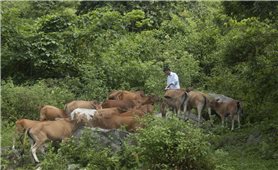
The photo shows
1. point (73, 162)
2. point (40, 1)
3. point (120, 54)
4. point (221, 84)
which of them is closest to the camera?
point (73, 162)

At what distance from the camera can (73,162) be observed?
1096 cm

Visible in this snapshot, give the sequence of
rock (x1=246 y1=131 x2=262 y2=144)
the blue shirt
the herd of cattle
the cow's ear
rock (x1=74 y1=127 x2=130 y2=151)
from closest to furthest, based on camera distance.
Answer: rock (x1=74 y1=127 x2=130 y2=151)
the herd of cattle
rock (x1=246 y1=131 x2=262 y2=144)
the cow's ear
the blue shirt

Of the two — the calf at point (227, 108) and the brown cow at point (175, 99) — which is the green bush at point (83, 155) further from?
the calf at point (227, 108)

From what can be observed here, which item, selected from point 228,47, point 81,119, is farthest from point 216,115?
point 81,119

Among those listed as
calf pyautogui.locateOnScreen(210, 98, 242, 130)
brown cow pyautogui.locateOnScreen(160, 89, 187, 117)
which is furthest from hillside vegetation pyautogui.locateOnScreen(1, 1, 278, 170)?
brown cow pyautogui.locateOnScreen(160, 89, 187, 117)

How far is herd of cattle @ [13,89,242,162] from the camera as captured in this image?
1229cm

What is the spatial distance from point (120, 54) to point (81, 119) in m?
9.54

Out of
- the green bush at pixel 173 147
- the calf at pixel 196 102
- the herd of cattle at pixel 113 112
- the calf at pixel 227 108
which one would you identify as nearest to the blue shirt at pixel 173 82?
the herd of cattle at pixel 113 112

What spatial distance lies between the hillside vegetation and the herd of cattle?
1.84ft

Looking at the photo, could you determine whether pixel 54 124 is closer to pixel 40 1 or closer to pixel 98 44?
pixel 98 44

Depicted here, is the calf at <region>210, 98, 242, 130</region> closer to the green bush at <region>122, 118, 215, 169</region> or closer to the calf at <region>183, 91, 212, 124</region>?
the calf at <region>183, 91, 212, 124</region>

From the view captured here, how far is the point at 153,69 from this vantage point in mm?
20359

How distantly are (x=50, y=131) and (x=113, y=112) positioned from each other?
1.84 metres

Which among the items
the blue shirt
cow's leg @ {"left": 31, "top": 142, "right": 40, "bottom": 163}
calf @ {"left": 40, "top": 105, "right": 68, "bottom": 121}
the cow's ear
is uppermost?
the blue shirt
